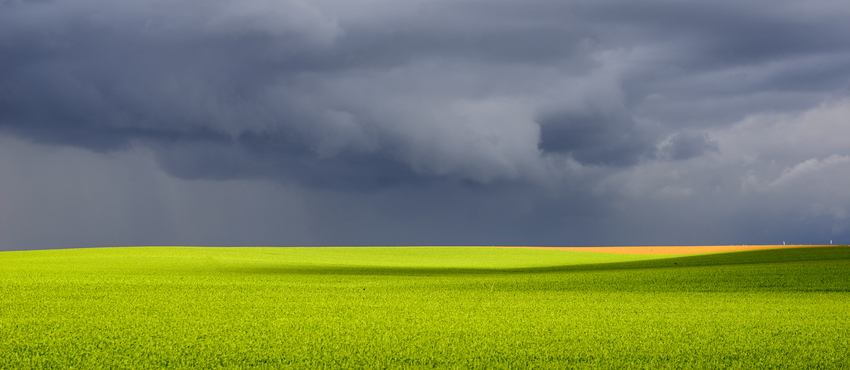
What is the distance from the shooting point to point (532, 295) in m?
11.0

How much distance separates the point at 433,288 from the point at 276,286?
3.36 metres

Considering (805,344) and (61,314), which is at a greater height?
(61,314)

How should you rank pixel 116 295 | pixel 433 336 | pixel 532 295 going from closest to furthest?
pixel 433 336, pixel 116 295, pixel 532 295

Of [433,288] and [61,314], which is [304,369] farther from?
[433,288]

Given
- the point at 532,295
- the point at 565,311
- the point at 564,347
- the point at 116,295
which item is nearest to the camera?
the point at 564,347

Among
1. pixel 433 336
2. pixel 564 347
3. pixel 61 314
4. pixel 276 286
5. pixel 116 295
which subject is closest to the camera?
pixel 564 347

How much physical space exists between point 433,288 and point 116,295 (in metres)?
6.10

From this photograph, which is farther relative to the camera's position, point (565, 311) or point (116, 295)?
point (116, 295)

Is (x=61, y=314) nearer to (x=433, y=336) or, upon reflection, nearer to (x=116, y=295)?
(x=116, y=295)

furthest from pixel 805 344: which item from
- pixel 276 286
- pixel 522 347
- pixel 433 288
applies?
pixel 276 286

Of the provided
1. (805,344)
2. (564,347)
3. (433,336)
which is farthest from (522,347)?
(805,344)

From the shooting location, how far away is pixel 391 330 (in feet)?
21.0

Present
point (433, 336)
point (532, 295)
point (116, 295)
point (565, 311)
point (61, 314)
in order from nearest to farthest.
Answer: point (433, 336)
point (61, 314)
point (565, 311)
point (116, 295)
point (532, 295)

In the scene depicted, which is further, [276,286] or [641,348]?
[276,286]
